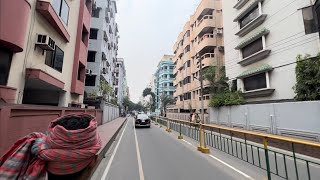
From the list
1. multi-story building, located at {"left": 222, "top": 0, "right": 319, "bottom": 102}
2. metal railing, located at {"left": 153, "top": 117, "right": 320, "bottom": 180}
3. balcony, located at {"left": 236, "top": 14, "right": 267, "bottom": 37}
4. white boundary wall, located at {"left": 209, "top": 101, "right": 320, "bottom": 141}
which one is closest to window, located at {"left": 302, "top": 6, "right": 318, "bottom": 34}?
multi-story building, located at {"left": 222, "top": 0, "right": 319, "bottom": 102}

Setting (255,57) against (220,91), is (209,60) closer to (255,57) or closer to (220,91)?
(220,91)

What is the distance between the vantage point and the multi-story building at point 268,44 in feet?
51.1

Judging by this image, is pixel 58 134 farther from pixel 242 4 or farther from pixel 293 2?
pixel 242 4

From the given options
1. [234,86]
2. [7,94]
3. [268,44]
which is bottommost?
[7,94]

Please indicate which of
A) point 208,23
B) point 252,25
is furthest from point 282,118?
point 208,23

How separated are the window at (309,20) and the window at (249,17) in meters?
6.05

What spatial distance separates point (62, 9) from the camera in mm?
13445

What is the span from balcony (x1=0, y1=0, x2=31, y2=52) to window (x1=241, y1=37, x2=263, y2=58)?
1925 centimetres

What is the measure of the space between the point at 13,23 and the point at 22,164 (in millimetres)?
6588

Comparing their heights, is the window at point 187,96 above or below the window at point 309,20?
below

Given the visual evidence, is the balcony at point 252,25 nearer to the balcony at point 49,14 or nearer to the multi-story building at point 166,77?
the balcony at point 49,14

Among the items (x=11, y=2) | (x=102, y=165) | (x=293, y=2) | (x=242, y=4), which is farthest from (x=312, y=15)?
(x=11, y=2)

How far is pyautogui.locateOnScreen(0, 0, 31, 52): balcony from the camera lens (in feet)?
22.6

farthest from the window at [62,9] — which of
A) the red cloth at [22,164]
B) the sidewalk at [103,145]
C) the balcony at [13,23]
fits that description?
the red cloth at [22,164]
